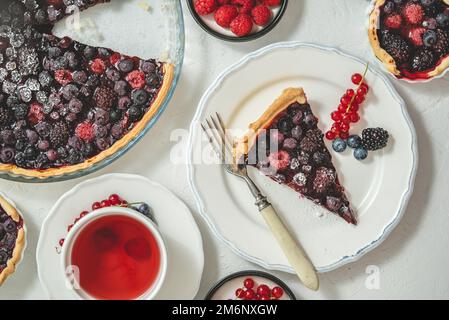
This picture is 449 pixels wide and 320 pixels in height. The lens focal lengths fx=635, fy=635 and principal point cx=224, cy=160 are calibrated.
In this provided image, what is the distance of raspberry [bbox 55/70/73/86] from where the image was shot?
1569mm

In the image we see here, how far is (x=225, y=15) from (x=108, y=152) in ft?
1.43

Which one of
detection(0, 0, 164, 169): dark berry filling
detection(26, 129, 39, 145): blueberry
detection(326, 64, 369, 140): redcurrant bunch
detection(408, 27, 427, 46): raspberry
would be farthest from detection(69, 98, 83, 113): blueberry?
detection(408, 27, 427, 46): raspberry

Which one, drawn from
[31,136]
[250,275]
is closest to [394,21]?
[250,275]

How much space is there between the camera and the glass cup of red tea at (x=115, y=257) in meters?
1.45

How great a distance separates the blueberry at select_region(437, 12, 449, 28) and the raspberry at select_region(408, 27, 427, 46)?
41 millimetres

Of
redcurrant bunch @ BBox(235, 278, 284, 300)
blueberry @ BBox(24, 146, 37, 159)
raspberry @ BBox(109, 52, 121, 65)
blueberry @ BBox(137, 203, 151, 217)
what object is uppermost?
raspberry @ BBox(109, 52, 121, 65)

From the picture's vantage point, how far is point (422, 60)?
5.17 ft

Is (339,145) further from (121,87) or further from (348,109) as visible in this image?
(121,87)

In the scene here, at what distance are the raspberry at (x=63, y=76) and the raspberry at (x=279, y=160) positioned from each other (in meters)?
0.53

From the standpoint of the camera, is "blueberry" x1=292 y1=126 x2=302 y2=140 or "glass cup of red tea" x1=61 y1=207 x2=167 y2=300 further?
"blueberry" x1=292 y1=126 x2=302 y2=140

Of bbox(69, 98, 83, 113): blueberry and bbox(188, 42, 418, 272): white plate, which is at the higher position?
bbox(69, 98, 83, 113): blueberry

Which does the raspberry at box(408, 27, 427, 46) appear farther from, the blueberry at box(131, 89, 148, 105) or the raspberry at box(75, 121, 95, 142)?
the raspberry at box(75, 121, 95, 142)

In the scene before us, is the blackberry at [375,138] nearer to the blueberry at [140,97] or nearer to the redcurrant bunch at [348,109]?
the redcurrant bunch at [348,109]

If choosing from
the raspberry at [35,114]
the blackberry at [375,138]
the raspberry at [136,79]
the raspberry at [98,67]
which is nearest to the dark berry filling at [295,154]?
the blackberry at [375,138]
